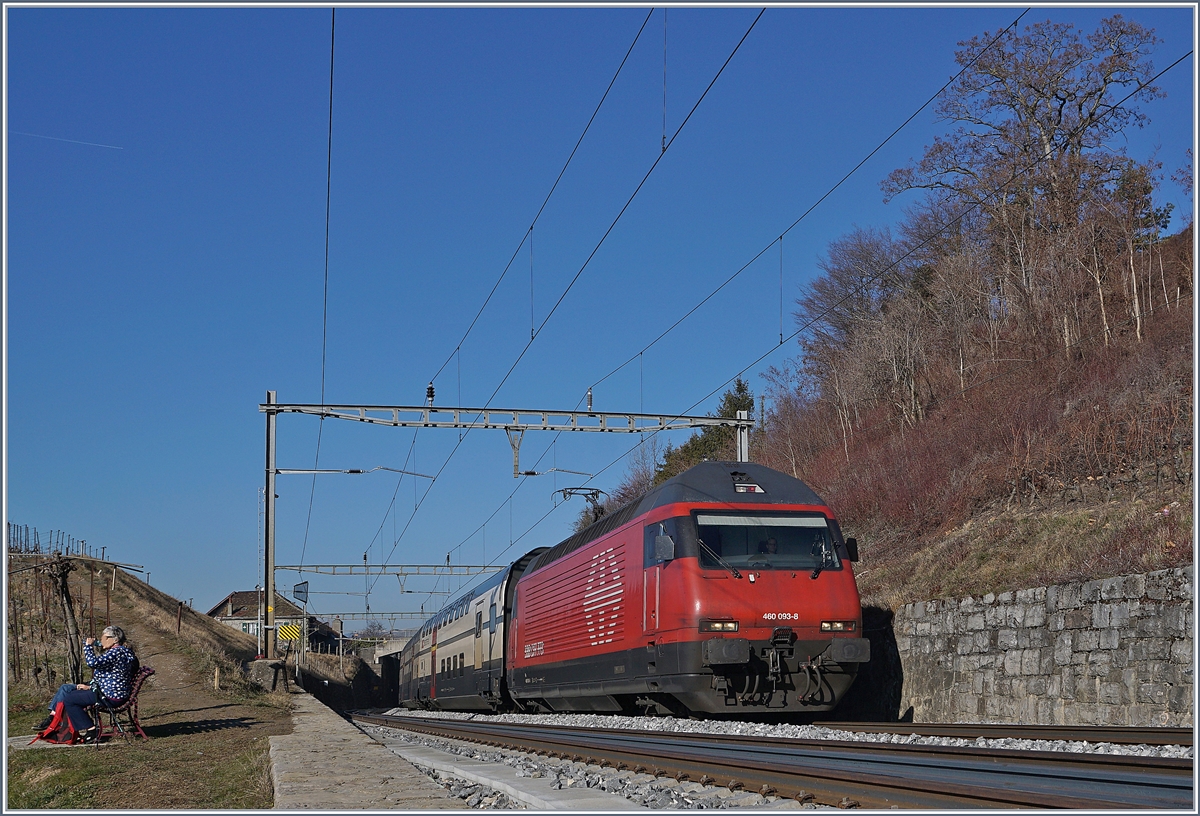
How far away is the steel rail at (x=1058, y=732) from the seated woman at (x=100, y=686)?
29.1 ft

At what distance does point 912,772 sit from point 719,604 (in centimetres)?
672

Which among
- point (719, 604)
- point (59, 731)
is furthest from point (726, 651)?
point (59, 731)

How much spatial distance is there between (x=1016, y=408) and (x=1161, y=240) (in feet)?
49.9

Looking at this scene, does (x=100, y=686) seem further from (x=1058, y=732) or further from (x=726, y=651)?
(x=1058, y=732)

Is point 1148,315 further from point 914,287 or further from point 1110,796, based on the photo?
point 1110,796

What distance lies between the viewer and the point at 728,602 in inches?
582

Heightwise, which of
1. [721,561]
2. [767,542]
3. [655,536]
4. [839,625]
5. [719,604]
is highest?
[655,536]

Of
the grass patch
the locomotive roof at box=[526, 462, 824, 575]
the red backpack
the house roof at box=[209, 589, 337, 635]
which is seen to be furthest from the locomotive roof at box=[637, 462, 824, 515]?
the house roof at box=[209, 589, 337, 635]

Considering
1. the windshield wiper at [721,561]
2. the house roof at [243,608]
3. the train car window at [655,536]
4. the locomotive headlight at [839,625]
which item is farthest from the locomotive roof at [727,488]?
the house roof at [243,608]

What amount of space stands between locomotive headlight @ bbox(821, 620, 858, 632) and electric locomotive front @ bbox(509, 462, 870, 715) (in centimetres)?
2

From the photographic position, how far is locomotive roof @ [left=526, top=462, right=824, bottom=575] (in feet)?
52.2

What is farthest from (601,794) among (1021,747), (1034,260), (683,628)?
(1034,260)

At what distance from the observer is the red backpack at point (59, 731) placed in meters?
12.6

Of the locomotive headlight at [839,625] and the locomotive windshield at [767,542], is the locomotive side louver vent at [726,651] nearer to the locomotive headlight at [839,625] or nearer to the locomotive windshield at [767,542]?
→ the locomotive windshield at [767,542]
